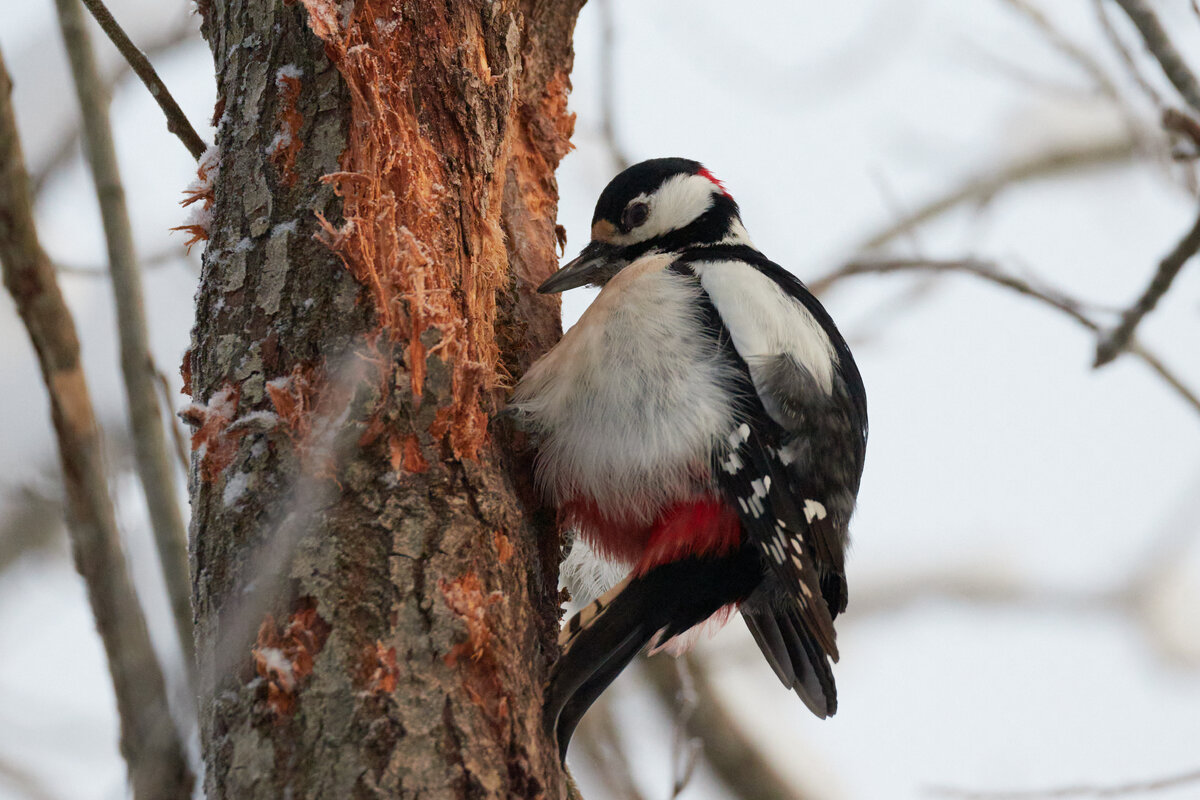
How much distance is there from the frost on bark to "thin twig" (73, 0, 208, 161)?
13 cm

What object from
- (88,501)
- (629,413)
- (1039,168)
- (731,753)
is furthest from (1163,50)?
(1039,168)

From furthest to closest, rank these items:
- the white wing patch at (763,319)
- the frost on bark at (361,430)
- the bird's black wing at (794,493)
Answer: the white wing patch at (763,319) → the bird's black wing at (794,493) → the frost on bark at (361,430)

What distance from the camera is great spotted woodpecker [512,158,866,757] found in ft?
6.89

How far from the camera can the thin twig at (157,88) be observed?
2.11m

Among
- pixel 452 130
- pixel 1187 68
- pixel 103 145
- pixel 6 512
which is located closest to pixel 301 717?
pixel 452 130

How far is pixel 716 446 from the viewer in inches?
84.2

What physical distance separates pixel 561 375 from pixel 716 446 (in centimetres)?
32

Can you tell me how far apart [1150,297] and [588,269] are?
1.19 meters

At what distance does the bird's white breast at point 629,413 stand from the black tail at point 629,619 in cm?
16

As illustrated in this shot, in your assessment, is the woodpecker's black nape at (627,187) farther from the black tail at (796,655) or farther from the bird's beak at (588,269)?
the black tail at (796,655)

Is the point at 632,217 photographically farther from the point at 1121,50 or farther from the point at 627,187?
the point at 1121,50

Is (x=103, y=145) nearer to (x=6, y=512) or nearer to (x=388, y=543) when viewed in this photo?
(x=388, y=543)

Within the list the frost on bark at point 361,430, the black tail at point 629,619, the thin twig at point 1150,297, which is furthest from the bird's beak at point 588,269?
the thin twig at point 1150,297

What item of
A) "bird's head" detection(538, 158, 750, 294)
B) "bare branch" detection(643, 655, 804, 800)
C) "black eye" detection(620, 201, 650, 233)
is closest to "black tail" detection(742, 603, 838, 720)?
"bird's head" detection(538, 158, 750, 294)
